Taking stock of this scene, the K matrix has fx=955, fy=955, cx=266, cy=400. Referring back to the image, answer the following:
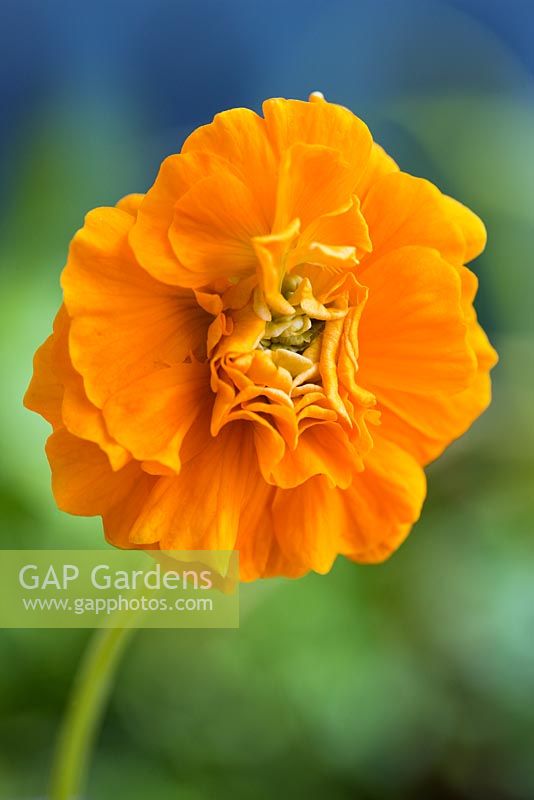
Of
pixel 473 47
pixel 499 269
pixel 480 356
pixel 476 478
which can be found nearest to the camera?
pixel 480 356

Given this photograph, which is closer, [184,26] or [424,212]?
[424,212]

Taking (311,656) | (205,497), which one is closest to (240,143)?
(205,497)

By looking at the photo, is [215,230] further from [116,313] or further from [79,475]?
[79,475]

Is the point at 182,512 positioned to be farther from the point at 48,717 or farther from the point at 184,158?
the point at 48,717

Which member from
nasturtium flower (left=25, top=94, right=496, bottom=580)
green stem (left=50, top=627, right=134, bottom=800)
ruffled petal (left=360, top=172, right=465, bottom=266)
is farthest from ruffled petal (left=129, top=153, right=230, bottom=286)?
green stem (left=50, top=627, right=134, bottom=800)

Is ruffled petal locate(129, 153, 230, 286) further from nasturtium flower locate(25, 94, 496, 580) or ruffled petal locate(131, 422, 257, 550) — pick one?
ruffled petal locate(131, 422, 257, 550)

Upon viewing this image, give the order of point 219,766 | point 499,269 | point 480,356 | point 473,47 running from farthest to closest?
point 473,47
point 499,269
point 219,766
point 480,356

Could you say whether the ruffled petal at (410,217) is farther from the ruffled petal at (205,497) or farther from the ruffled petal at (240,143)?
the ruffled petal at (205,497)

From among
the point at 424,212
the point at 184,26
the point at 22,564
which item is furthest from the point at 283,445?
the point at 184,26
